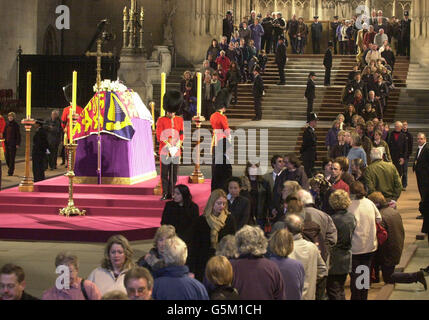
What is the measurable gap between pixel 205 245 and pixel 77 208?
5.67 m

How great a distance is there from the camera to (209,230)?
31.2 feet

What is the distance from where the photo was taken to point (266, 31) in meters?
33.9

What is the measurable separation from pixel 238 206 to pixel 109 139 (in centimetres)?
570

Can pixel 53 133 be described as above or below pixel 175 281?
above

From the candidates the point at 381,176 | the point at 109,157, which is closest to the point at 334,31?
the point at 109,157

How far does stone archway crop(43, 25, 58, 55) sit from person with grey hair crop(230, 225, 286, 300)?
1193 inches

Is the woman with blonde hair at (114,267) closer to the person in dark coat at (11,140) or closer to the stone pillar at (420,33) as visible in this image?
the person in dark coat at (11,140)

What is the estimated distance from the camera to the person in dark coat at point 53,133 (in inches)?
881

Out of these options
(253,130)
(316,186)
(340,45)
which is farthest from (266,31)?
(316,186)

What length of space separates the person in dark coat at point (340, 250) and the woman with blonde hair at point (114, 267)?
10.1 feet

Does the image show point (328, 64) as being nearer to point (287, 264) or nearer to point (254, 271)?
point (287, 264)

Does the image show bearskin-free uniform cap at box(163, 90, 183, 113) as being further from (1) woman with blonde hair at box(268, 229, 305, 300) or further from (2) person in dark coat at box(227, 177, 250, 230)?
(1) woman with blonde hair at box(268, 229, 305, 300)

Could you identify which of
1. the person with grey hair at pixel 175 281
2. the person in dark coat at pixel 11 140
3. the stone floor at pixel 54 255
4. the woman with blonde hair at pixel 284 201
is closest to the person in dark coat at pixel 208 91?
the person in dark coat at pixel 11 140

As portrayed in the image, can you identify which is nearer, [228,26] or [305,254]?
[305,254]
